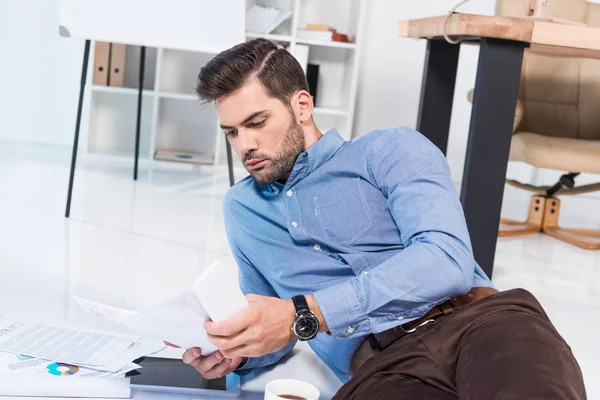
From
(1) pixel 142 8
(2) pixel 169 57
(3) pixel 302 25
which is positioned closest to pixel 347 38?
(3) pixel 302 25

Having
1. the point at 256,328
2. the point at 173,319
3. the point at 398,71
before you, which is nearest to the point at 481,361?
the point at 256,328

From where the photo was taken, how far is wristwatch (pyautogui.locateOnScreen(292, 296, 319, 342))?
1.12 meters

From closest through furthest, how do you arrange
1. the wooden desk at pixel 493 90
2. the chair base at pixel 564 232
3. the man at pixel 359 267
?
the man at pixel 359 267 < the wooden desk at pixel 493 90 < the chair base at pixel 564 232

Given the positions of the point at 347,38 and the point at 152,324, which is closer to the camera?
the point at 152,324

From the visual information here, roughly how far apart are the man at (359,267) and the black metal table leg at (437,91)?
1.18m

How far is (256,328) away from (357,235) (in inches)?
13.3

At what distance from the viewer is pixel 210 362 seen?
128 cm

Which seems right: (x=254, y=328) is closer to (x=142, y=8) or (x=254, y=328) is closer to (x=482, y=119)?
(x=482, y=119)

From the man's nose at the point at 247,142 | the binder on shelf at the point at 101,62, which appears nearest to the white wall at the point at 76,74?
the binder on shelf at the point at 101,62

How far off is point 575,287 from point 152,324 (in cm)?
183

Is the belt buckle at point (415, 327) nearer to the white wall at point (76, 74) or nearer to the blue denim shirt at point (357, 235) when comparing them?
the blue denim shirt at point (357, 235)

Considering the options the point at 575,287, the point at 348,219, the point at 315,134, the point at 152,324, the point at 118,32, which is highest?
the point at 118,32

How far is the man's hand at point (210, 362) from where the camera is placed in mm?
1270

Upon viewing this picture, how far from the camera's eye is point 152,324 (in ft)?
3.58
